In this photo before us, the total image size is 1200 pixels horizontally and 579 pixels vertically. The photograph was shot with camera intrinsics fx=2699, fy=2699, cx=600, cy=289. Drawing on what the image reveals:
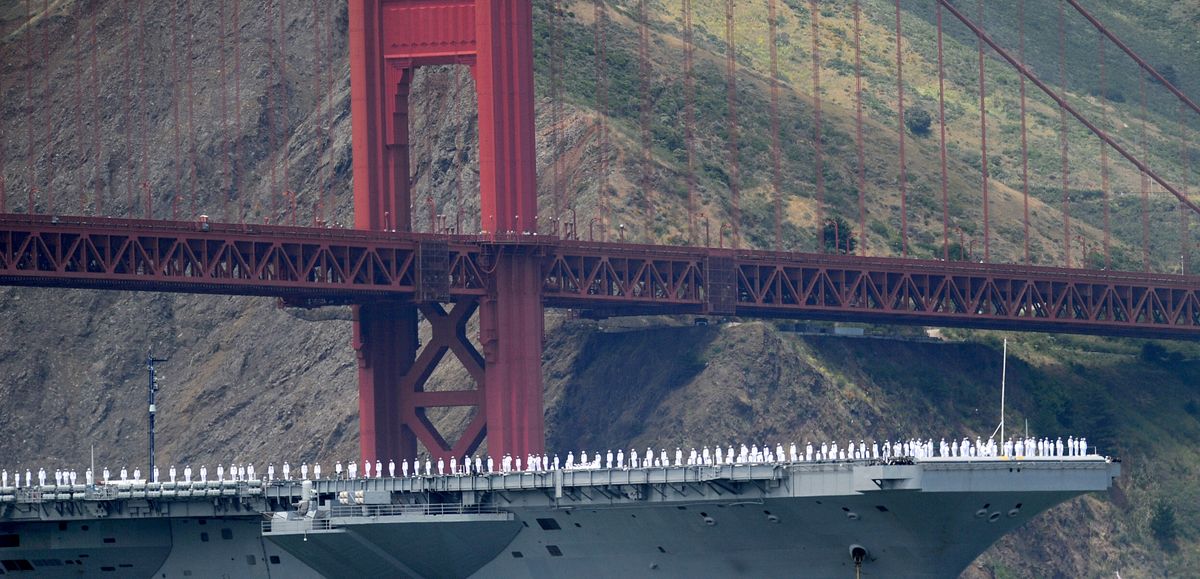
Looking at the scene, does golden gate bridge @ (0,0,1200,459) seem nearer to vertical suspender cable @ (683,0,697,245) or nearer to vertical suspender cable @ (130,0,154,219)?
vertical suspender cable @ (683,0,697,245)

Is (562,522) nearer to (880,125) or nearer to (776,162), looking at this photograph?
(776,162)

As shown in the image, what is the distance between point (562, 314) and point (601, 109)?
1552 centimetres

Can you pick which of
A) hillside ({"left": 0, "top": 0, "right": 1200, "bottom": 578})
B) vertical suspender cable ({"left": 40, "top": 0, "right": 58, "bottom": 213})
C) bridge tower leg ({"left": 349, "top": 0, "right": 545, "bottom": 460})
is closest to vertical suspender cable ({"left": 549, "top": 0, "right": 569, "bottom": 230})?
hillside ({"left": 0, "top": 0, "right": 1200, "bottom": 578})

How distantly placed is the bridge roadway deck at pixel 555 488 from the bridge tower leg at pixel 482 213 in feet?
81.2

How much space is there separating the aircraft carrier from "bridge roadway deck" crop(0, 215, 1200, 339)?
62.2ft

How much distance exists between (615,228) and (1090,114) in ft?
199

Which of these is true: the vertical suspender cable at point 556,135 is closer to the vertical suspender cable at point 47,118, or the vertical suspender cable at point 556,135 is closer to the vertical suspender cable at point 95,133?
the vertical suspender cable at point 95,133

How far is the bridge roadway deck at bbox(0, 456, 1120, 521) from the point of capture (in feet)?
204

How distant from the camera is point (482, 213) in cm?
9700

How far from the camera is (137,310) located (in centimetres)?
13075

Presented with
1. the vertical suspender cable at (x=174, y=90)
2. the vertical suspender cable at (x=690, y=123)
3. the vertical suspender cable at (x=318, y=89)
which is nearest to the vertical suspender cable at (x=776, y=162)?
the vertical suspender cable at (x=690, y=123)

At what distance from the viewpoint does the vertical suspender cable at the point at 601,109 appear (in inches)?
4648

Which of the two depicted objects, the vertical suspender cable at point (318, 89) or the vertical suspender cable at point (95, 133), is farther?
the vertical suspender cable at point (95, 133)

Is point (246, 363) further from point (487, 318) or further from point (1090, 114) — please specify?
point (1090, 114)
